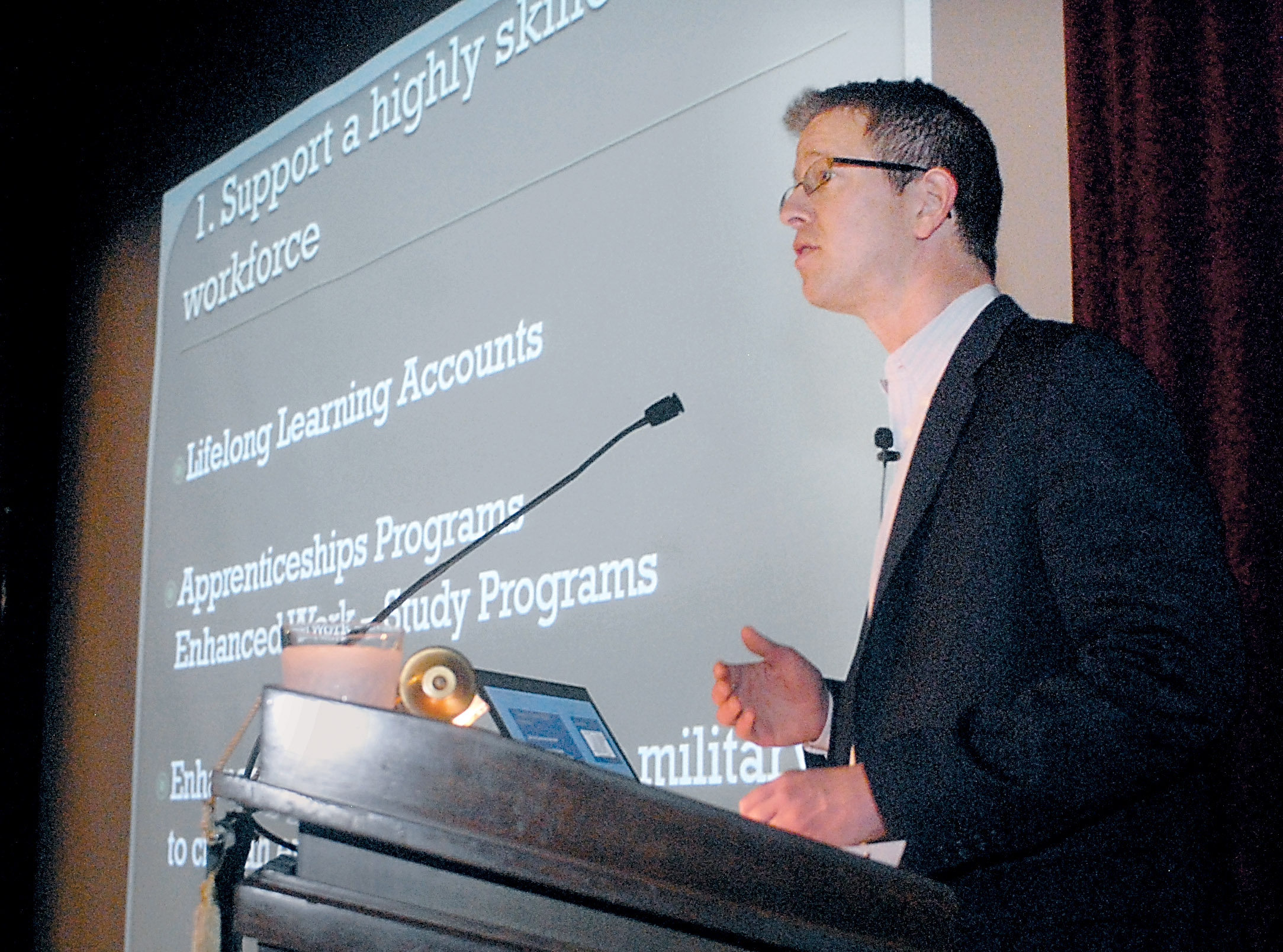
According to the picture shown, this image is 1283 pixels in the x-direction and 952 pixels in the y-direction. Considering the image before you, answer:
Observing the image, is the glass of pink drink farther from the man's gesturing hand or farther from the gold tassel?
the man's gesturing hand

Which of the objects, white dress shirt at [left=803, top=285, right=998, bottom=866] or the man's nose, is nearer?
white dress shirt at [left=803, top=285, right=998, bottom=866]

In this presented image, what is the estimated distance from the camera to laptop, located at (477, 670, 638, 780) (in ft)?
4.63

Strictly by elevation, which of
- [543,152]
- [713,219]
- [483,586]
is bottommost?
[483,586]

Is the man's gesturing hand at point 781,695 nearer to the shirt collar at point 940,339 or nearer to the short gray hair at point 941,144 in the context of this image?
the shirt collar at point 940,339

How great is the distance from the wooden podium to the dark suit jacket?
0.19 meters

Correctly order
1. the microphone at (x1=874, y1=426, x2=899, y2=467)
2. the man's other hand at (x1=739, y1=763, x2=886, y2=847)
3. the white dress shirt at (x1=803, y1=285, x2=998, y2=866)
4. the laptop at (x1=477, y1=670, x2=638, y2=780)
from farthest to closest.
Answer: the microphone at (x1=874, y1=426, x2=899, y2=467), the white dress shirt at (x1=803, y1=285, x2=998, y2=866), the laptop at (x1=477, y1=670, x2=638, y2=780), the man's other hand at (x1=739, y1=763, x2=886, y2=847)

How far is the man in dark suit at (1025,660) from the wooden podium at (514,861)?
14 cm

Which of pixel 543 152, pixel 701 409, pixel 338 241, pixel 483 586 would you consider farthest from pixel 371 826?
pixel 338 241

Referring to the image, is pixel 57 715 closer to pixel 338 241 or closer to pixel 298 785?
pixel 338 241

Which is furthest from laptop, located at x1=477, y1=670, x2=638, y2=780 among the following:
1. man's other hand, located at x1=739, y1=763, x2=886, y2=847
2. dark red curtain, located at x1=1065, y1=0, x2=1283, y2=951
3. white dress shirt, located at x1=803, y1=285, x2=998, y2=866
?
→ dark red curtain, located at x1=1065, y1=0, x2=1283, y2=951

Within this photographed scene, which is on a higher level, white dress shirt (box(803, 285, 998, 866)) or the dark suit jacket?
white dress shirt (box(803, 285, 998, 866))

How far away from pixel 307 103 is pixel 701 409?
2.01 m

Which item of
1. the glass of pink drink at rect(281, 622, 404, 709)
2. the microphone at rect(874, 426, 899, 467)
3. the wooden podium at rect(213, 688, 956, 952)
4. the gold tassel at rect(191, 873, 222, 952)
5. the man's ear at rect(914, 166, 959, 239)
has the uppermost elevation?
the man's ear at rect(914, 166, 959, 239)

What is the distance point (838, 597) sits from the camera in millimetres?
2121
